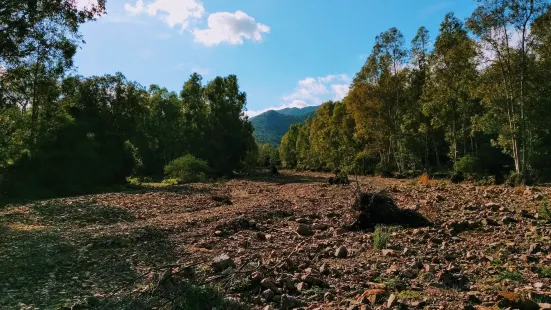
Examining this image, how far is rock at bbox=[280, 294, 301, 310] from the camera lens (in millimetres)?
4936

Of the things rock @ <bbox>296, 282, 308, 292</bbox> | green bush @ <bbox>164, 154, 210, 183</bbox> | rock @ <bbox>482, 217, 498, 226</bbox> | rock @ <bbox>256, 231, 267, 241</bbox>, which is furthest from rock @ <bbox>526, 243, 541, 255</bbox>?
green bush @ <bbox>164, 154, 210, 183</bbox>

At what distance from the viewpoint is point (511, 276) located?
18.5 ft

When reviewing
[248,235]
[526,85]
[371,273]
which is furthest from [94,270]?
[526,85]

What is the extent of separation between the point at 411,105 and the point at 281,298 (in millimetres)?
35319

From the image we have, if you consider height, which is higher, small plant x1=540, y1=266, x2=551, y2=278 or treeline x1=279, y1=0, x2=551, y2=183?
treeline x1=279, y1=0, x2=551, y2=183

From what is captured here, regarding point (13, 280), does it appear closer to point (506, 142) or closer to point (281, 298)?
point (281, 298)

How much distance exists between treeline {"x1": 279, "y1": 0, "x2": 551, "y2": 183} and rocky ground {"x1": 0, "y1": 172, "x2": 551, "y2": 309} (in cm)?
763

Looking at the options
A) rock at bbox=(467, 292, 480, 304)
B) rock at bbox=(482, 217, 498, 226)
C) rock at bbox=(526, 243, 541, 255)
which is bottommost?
rock at bbox=(467, 292, 480, 304)

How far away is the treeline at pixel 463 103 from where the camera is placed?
20469 millimetres

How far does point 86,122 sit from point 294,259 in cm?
2866

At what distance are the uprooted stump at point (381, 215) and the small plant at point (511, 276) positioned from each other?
14.1ft

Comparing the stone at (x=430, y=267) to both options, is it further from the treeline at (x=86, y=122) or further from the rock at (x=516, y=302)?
the treeline at (x=86, y=122)

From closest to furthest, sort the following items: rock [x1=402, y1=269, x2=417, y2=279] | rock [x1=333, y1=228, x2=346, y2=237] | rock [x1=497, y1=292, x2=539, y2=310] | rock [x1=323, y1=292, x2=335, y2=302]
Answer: rock [x1=497, y1=292, x2=539, y2=310] < rock [x1=323, y1=292, x2=335, y2=302] < rock [x1=402, y1=269, x2=417, y2=279] < rock [x1=333, y1=228, x2=346, y2=237]

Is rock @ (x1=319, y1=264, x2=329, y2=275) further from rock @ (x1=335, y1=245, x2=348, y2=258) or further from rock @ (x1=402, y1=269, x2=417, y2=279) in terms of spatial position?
rock @ (x1=402, y1=269, x2=417, y2=279)
